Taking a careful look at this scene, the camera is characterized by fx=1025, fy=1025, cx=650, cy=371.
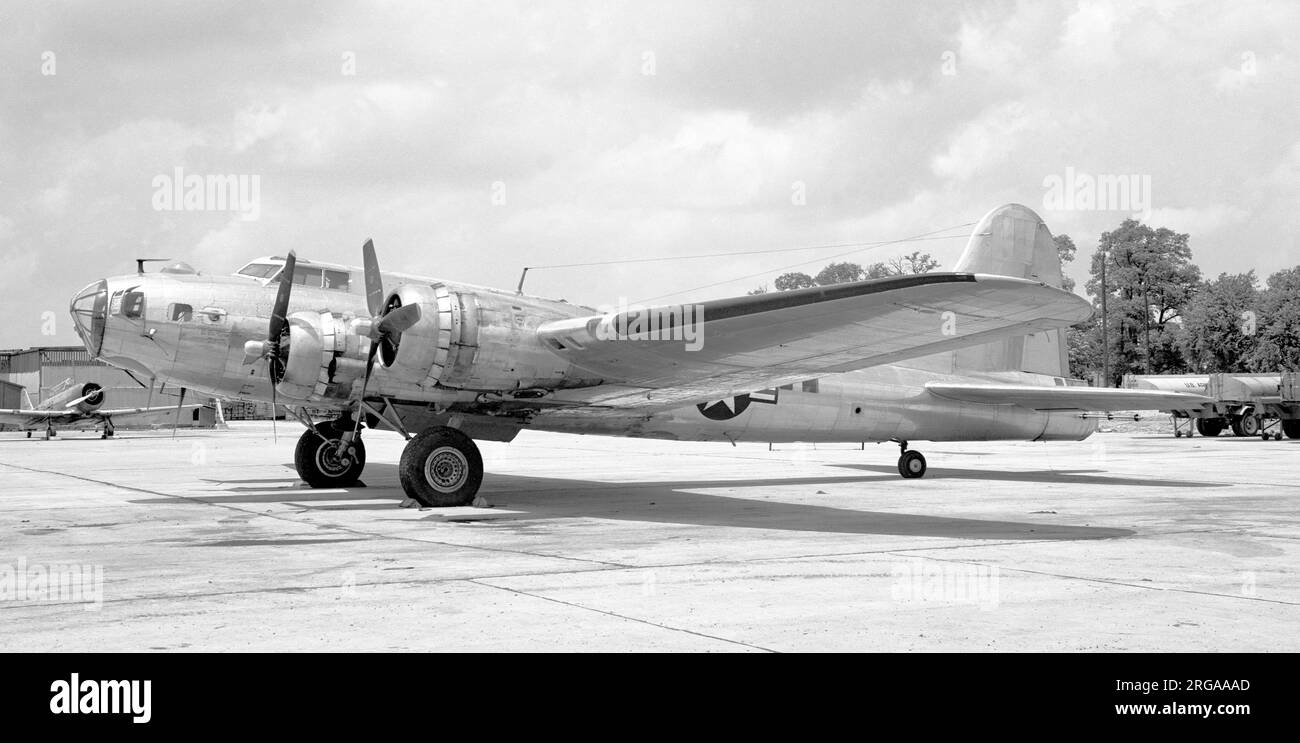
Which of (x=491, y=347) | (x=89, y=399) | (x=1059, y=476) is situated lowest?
(x=1059, y=476)

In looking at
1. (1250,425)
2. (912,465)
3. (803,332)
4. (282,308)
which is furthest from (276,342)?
(1250,425)

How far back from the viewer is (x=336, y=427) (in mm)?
17812

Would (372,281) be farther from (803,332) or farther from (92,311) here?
(803,332)

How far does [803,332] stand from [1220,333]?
74.2 metres

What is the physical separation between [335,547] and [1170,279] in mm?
87027

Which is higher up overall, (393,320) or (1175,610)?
(393,320)

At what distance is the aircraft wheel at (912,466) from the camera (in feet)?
66.0

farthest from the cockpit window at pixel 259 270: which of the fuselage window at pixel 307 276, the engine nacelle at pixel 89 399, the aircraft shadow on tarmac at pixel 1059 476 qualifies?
the engine nacelle at pixel 89 399

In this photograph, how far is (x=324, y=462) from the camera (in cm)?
1759

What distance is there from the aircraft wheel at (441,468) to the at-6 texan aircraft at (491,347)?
0.02 metres

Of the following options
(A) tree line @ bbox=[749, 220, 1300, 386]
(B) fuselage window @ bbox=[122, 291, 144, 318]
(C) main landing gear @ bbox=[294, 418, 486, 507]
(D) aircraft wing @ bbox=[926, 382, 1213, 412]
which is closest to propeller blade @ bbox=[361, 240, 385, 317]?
(C) main landing gear @ bbox=[294, 418, 486, 507]

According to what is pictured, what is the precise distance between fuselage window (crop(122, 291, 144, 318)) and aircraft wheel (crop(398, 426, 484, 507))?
13.8 feet
